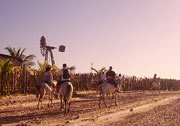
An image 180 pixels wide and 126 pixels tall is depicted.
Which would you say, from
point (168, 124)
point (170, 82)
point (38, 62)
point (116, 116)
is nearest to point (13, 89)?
point (38, 62)

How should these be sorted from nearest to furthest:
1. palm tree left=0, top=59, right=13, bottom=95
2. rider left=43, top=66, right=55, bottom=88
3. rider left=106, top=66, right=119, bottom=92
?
rider left=43, top=66, right=55, bottom=88 < rider left=106, top=66, right=119, bottom=92 < palm tree left=0, top=59, right=13, bottom=95

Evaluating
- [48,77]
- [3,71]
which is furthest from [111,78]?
[3,71]

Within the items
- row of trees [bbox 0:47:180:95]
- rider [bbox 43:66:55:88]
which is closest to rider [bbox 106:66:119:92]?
rider [bbox 43:66:55:88]

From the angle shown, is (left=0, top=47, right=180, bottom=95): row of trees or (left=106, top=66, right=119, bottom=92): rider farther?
(left=0, top=47, right=180, bottom=95): row of trees

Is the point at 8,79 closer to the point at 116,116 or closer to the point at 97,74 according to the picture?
the point at 116,116

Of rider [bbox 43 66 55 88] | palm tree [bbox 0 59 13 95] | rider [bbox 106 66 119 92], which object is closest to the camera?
rider [bbox 43 66 55 88]

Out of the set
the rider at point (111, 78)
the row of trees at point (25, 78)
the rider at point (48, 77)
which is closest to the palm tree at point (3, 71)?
the row of trees at point (25, 78)

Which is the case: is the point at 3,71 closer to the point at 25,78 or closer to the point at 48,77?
the point at 25,78

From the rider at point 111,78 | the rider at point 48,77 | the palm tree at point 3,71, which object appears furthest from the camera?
the palm tree at point 3,71

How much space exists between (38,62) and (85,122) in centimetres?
1534

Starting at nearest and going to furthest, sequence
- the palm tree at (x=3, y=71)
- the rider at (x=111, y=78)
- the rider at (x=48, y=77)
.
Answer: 1. the rider at (x=48, y=77)
2. the rider at (x=111, y=78)
3. the palm tree at (x=3, y=71)

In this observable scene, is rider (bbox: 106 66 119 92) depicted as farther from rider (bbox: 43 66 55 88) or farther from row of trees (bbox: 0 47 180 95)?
row of trees (bbox: 0 47 180 95)

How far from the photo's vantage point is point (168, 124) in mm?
9594

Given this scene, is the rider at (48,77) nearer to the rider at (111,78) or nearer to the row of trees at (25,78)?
the rider at (111,78)
